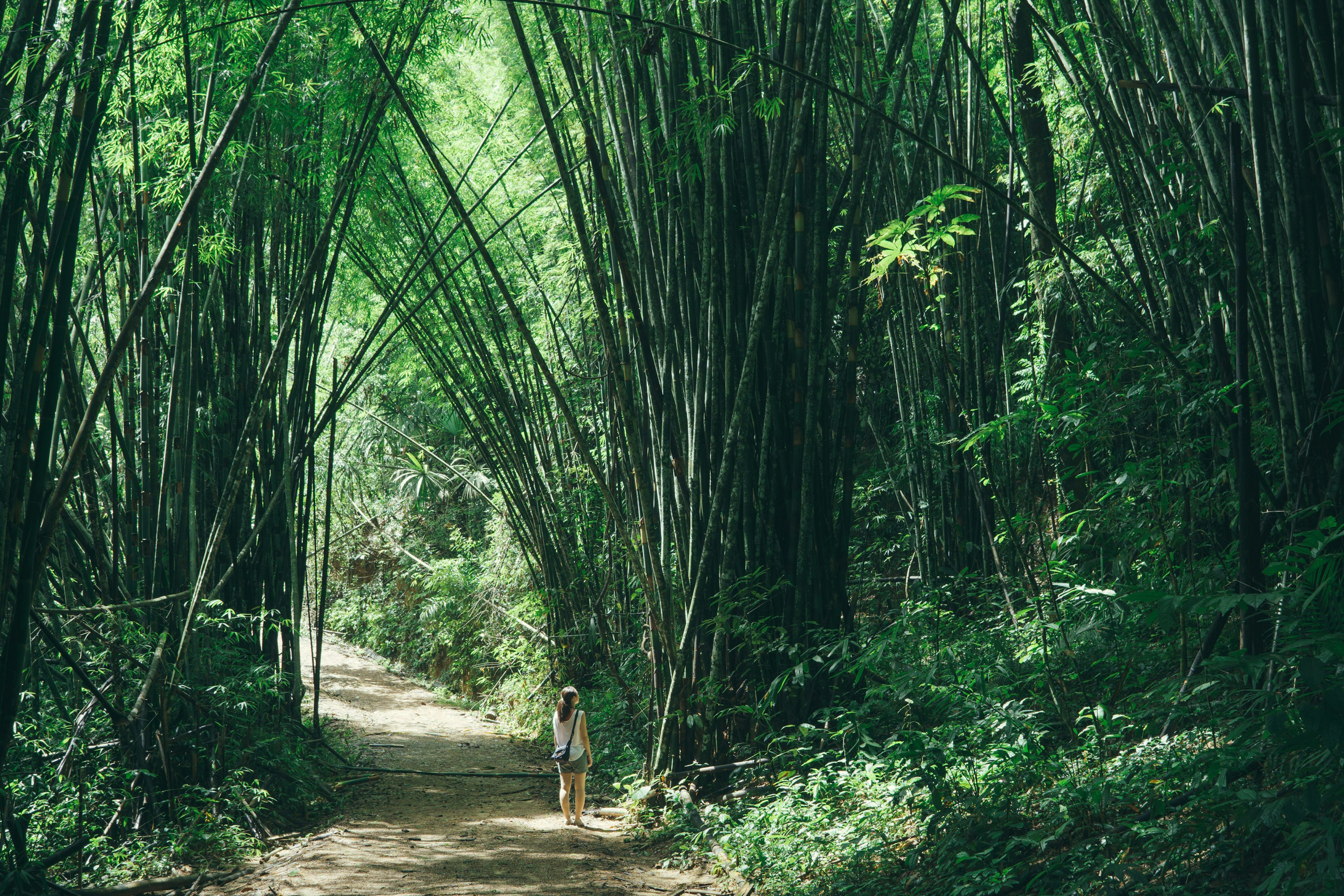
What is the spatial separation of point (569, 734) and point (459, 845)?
0.63 m

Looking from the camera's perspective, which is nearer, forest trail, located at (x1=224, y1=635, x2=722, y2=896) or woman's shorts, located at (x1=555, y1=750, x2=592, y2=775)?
forest trail, located at (x1=224, y1=635, x2=722, y2=896)

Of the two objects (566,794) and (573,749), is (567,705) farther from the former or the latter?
(566,794)

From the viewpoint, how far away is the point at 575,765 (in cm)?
370

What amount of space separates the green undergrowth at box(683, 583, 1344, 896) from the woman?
835mm

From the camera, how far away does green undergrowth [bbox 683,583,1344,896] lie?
1484mm

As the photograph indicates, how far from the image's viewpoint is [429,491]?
37.5ft

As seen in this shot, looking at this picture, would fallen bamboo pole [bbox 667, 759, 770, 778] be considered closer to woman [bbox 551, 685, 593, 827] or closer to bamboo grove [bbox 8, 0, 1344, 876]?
bamboo grove [bbox 8, 0, 1344, 876]

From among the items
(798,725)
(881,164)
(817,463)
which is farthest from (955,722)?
(881,164)

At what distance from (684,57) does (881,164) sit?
0.96 meters

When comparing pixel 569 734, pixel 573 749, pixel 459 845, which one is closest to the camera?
pixel 459 845

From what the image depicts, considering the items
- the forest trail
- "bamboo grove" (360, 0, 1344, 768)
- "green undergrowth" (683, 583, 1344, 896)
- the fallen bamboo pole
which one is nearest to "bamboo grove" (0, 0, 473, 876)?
the forest trail

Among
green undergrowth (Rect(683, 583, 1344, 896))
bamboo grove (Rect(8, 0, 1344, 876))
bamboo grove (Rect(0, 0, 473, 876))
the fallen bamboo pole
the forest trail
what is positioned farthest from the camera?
the fallen bamboo pole

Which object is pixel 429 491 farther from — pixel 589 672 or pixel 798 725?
pixel 798 725

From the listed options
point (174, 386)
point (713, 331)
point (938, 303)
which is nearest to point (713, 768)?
point (713, 331)
